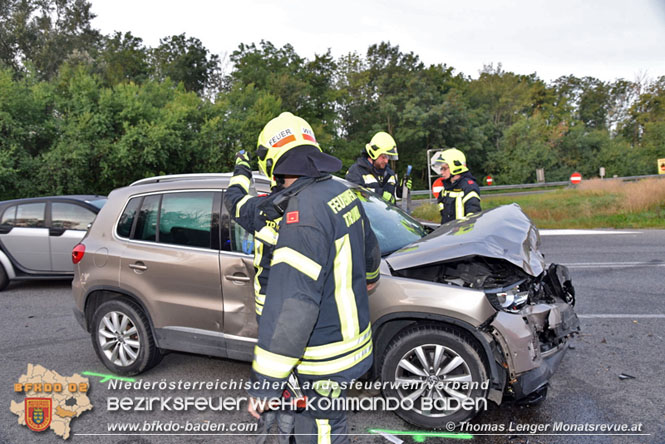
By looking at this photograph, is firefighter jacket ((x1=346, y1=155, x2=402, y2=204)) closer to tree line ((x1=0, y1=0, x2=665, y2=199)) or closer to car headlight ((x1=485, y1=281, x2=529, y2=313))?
car headlight ((x1=485, y1=281, x2=529, y2=313))

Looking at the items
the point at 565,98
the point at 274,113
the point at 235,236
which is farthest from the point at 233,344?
the point at 565,98

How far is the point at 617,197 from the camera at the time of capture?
54.0 feet

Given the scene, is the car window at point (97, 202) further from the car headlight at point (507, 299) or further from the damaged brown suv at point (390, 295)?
the car headlight at point (507, 299)

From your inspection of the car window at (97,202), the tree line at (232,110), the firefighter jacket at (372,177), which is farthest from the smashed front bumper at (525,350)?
the tree line at (232,110)

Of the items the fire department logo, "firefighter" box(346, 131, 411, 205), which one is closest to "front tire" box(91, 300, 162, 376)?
the fire department logo

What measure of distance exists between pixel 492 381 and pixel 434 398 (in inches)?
16.7

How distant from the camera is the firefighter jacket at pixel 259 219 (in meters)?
2.46

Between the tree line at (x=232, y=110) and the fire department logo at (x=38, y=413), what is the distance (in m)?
15.1

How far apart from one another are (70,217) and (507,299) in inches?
283

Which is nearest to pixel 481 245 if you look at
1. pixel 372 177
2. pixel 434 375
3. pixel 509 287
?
pixel 509 287

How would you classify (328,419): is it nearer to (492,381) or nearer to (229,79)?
(492,381)

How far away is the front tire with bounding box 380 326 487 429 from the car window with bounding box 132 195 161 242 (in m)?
2.30

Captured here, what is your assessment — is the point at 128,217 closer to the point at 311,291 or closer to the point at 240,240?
the point at 240,240

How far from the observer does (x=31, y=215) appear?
8.11 metres
